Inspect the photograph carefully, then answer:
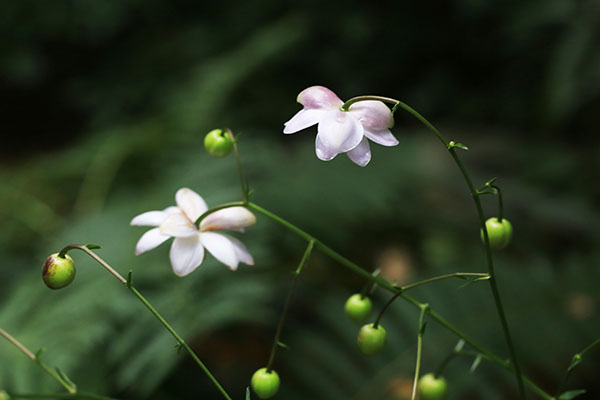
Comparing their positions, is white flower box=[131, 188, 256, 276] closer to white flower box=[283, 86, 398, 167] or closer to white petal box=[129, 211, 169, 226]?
white petal box=[129, 211, 169, 226]

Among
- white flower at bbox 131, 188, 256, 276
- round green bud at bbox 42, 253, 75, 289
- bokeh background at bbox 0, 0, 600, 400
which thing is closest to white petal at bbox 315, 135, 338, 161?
white flower at bbox 131, 188, 256, 276

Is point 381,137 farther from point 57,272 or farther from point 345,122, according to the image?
point 57,272

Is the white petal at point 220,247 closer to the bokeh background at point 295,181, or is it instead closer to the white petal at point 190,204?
the white petal at point 190,204

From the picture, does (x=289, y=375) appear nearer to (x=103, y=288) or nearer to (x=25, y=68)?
(x=103, y=288)

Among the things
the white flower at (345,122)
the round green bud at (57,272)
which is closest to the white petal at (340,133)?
the white flower at (345,122)

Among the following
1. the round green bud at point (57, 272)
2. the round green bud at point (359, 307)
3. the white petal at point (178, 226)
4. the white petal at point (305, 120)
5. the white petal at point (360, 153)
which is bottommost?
the round green bud at point (359, 307)

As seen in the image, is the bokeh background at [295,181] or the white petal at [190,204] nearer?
the white petal at [190,204]

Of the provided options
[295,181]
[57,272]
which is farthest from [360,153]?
[295,181]
